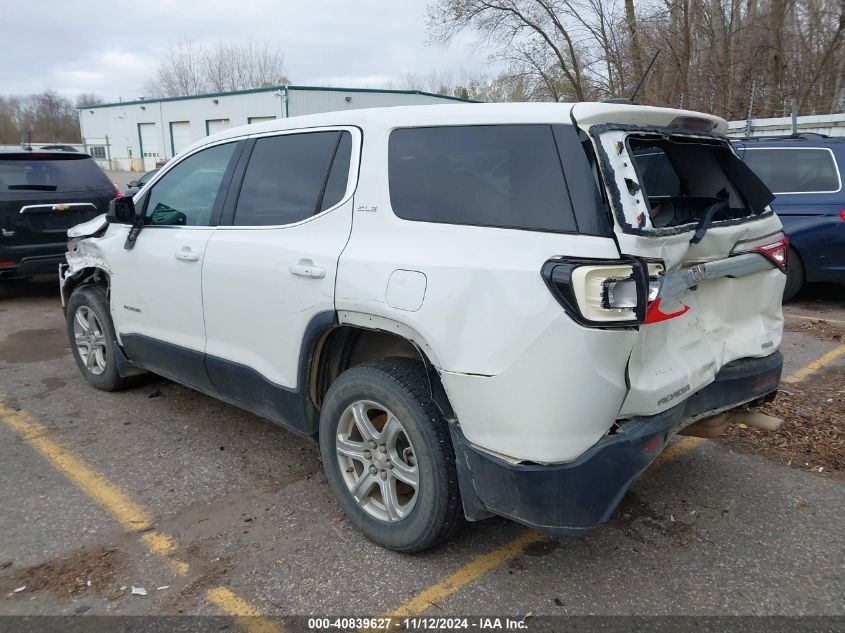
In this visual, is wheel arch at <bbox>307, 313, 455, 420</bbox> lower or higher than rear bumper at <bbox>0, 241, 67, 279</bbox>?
lower

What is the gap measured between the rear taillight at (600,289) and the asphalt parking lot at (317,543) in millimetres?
1203

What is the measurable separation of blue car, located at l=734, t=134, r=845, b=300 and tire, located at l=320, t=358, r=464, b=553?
566 centimetres

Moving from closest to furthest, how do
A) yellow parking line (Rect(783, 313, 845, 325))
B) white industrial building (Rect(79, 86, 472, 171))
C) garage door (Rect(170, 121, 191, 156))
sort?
1. yellow parking line (Rect(783, 313, 845, 325))
2. white industrial building (Rect(79, 86, 472, 171))
3. garage door (Rect(170, 121, 191, 156))

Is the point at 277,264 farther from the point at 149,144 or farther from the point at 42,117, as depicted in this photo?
the point at 42,117

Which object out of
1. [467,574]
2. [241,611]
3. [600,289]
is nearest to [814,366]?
[467,574]

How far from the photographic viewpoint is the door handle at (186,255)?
12.1 feet

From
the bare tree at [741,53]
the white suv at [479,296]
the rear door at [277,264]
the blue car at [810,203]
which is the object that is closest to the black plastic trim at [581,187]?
the white suv at [479,296]

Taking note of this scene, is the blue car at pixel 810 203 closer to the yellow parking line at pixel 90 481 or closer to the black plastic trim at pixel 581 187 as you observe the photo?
the black plastic trim at pixel 581 187

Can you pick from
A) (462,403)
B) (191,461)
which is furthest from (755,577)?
(191,461)

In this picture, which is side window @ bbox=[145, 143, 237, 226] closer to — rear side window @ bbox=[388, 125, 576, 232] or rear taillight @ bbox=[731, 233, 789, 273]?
rear side window @ bbox=[388, 125, 576, 232]

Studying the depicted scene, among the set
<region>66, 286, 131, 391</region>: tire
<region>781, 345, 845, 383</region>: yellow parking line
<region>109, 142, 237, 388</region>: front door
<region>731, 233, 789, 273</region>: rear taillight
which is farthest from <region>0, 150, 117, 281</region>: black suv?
<region>781, 345, 845, 383</region>: yellow parking line

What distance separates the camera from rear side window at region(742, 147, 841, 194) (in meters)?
7.16

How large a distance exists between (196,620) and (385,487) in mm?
907

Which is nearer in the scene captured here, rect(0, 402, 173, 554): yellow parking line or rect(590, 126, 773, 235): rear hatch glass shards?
rect(590, 126, 773, 235): rear hatch glass shards
